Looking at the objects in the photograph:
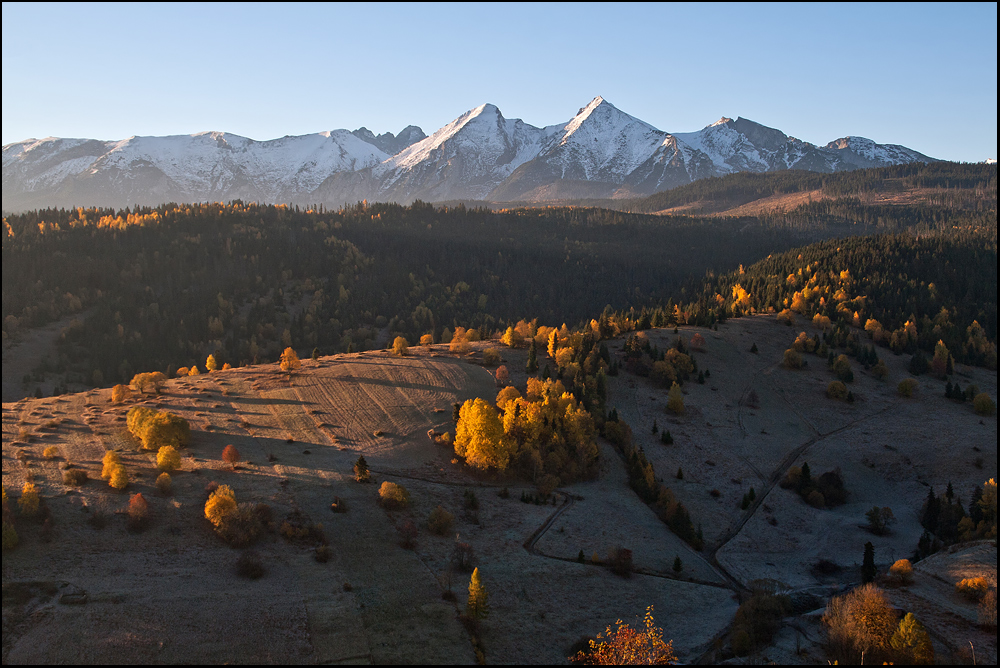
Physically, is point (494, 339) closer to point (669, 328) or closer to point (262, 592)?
point (669, 328)

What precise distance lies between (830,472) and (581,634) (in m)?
77.0

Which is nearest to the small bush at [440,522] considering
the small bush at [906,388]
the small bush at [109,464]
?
the small bush at [109,464]

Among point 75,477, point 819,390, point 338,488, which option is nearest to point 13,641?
point 75,477

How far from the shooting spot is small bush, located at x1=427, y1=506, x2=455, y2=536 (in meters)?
80.1

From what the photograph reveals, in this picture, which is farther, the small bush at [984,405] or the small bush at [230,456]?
the small bush at [984,405]

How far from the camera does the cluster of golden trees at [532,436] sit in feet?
336

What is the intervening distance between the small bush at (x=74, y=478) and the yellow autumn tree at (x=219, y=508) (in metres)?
17.7

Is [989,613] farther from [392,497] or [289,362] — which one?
[289,362]

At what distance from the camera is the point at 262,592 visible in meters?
60.8

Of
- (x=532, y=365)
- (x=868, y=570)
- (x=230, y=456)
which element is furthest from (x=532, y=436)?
(x=868, y=570)

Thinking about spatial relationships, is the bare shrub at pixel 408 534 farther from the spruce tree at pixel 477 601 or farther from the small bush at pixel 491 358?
the small bush at pixel 491 358

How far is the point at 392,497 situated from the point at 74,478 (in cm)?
3905

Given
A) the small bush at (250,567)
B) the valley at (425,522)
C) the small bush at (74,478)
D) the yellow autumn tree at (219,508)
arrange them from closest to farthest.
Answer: the valley at (425,522), the small bush at (250,567), the yellow autumn tree at (219,508), the small bush at (74,478)

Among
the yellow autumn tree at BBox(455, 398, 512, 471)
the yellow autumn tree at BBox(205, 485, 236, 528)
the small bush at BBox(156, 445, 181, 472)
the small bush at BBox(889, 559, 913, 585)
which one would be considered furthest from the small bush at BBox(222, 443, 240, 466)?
the small bush at BBox(889, 559, 913, 585)
